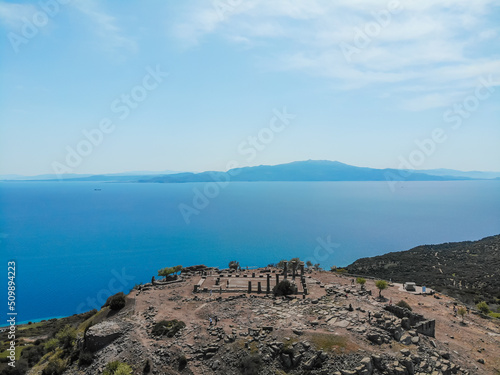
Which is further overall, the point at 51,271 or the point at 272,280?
the point at 51,271

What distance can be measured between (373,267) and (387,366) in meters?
56.5

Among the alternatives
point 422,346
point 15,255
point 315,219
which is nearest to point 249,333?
point 422,346

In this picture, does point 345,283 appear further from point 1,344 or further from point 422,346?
point 1,344

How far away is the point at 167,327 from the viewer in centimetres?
2906

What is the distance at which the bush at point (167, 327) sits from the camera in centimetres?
2843

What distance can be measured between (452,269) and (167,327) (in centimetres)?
6534

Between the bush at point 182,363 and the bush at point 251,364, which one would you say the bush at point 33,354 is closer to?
the bush at point 182,363

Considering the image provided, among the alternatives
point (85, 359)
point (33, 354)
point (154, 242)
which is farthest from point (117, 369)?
point (154, 242)

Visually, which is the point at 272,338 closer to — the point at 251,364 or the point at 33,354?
the point at 251,364

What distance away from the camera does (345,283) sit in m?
46.8

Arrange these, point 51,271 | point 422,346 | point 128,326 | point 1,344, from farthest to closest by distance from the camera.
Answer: point 51,271 < point 1,344 < point 128,326 < point 422,346

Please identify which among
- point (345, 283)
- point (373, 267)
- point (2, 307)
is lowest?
point (2, 307)
